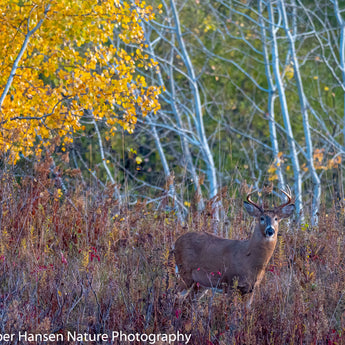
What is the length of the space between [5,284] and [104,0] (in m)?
3.90

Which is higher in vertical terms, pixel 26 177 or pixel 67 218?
pixel 26 177

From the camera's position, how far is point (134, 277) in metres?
5.22

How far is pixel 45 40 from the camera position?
827 centimetres

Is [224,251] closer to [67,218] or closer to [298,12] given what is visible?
[67,218]

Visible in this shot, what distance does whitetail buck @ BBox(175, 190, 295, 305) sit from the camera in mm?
5180

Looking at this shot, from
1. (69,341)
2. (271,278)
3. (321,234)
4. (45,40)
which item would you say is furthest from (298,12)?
(69,341)

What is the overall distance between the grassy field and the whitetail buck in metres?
0.16

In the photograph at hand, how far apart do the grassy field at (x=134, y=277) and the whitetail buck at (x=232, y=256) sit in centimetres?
16

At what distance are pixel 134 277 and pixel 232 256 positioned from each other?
85cm

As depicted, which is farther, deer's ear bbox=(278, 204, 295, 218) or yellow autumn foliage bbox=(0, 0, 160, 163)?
yellow autumn foliage bbox=(0, 0, 160, 163)

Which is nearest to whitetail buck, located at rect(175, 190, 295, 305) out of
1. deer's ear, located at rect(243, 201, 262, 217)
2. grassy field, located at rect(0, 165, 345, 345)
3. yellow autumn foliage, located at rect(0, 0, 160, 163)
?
deer's ear, located at rect(243, 201, 262, 217)

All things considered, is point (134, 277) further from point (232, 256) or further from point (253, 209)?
point (253, 209)

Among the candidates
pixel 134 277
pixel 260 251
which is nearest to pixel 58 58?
pixel 134 277

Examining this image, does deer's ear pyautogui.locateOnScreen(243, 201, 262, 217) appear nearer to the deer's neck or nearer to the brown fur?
the brown fur
